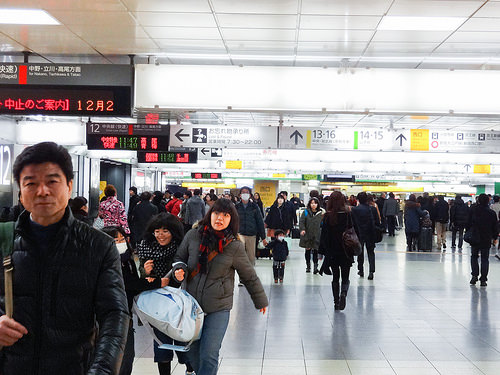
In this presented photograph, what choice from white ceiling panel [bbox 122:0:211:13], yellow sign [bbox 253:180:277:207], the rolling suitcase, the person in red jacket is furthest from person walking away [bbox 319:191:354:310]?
yellow sign [bbox 253:180:277:207]

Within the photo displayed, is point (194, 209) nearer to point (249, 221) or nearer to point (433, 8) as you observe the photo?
point (249, 221)

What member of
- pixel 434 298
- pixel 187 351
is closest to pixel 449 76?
pixel 434 298

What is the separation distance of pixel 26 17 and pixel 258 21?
2661mm

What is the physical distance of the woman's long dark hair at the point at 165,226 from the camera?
4973 millimetres

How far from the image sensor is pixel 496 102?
8.19m

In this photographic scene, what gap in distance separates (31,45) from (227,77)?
9.20ft

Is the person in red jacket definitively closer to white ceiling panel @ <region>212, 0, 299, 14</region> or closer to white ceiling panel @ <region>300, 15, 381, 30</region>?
white ceiling panel @ <region>300, 15, 381, 30</region>

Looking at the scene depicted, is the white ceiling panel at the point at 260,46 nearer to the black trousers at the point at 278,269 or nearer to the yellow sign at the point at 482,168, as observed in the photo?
the black trousers at the point at 278,269

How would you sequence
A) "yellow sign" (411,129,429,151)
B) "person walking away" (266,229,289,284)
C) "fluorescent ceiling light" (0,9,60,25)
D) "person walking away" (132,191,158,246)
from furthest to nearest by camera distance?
"yellow sign" (411,129,429,151) → "person walking away" (132,191,158,246) → "person walking away" (266,229,289,284) → "fluorescent ceiling light" (0,9,60,25)

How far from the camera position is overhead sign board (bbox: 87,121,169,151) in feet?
46.2

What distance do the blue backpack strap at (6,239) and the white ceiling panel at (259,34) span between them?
18.9ft

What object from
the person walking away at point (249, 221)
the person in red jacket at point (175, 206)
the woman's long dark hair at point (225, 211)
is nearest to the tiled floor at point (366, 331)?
the person walking away at point (249, 221)

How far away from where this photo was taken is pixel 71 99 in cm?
825

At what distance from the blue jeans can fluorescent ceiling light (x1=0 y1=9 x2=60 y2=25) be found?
420cm
